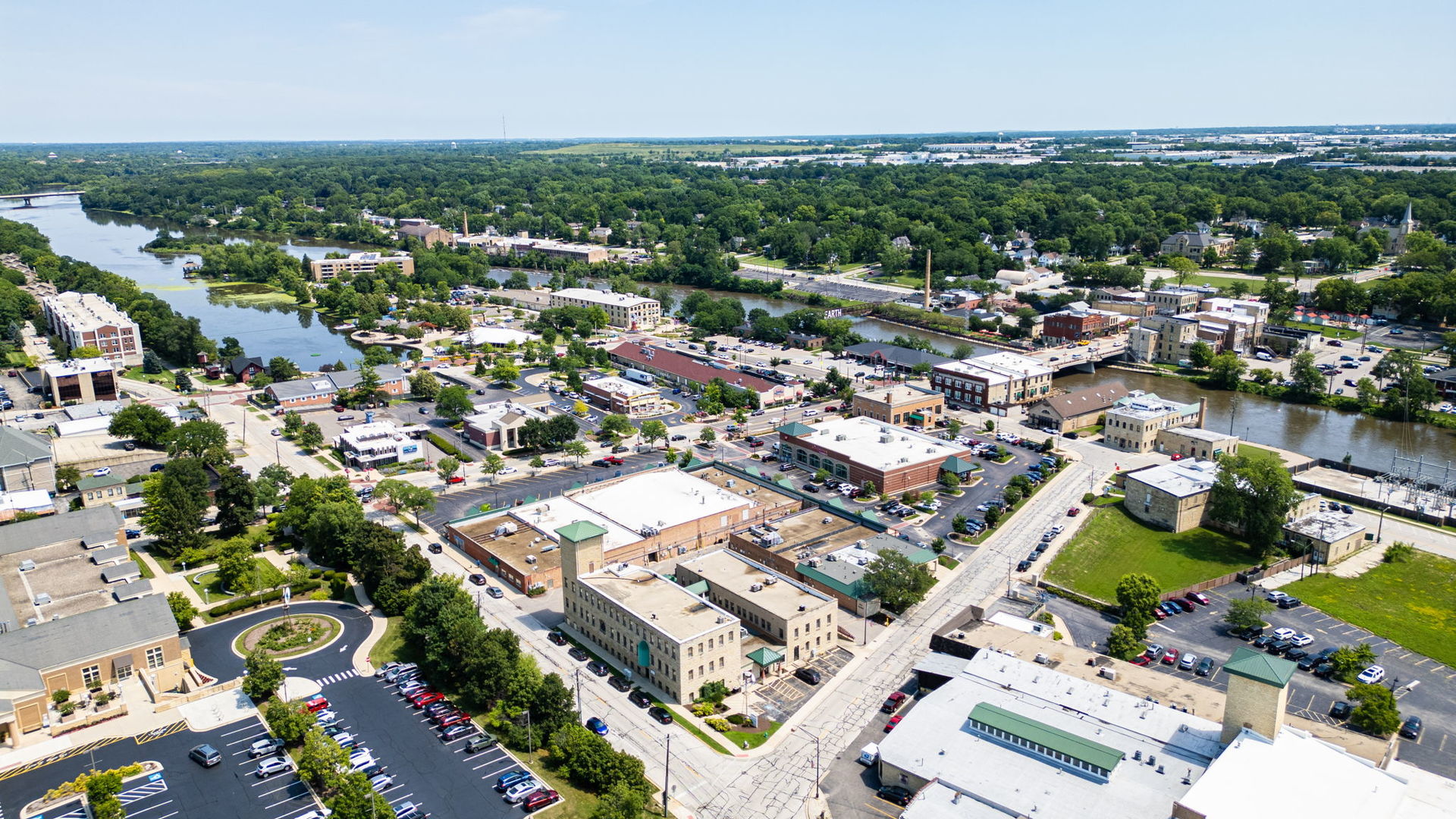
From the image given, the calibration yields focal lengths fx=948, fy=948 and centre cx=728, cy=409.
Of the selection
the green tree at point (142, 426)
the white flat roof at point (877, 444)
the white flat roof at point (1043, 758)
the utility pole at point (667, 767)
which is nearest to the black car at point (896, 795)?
the white flat roof at point (1043, 758)

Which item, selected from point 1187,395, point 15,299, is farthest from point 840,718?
point 15,299

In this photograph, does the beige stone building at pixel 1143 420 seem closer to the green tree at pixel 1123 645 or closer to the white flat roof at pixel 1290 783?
the green tree at pixel 1123 645

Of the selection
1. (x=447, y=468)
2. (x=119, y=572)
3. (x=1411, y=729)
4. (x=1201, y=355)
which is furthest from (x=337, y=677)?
(x=1201, y=355)

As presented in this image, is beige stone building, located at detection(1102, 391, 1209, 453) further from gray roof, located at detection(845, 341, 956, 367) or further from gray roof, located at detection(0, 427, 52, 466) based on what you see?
gray roof, located at detection(0, 427, 52, 466)

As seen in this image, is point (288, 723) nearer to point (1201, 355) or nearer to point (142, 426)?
point (142, 426)

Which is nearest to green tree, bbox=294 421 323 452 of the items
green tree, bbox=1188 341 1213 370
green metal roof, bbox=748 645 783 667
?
green metal roof, bbox=748 645 783 667
